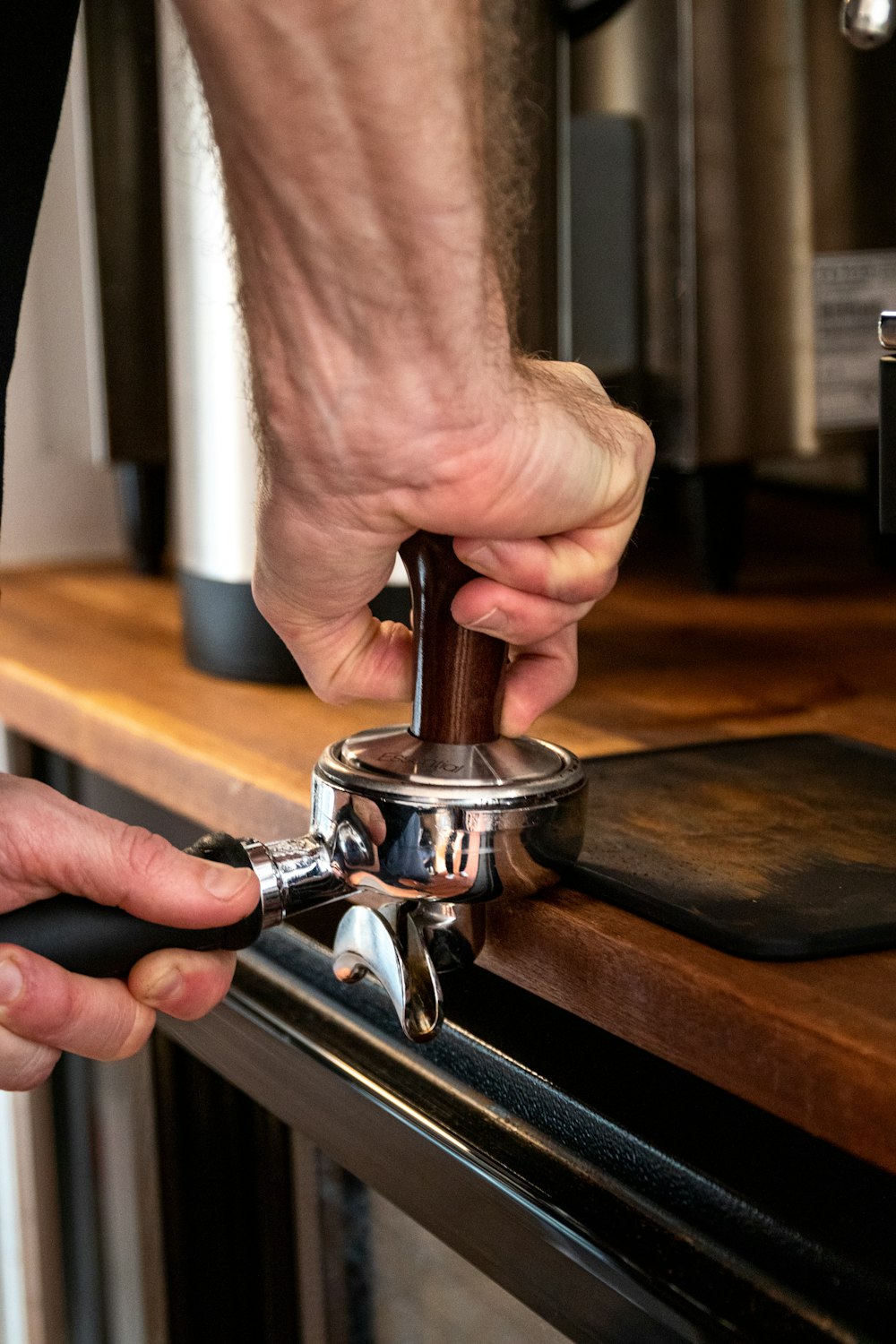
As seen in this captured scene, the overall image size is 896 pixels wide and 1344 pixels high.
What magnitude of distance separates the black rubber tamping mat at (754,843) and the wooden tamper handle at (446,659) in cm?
6

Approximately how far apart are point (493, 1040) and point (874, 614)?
1.50 ft

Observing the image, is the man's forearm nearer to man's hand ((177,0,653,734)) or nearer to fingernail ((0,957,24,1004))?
man's hand ((177,0,653,734))

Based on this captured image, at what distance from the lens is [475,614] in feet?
1.47

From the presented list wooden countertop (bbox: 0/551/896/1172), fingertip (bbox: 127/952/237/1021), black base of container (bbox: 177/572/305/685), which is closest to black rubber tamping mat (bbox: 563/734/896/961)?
wooden countertop (bbox: 0/551/896/1172)

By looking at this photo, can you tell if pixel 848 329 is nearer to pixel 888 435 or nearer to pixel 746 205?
pixel 746 205

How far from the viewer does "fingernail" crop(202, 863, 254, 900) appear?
444 mm

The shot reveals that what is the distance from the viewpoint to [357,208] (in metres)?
0.38

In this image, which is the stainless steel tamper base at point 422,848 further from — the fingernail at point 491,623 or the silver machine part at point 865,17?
the silver machine part at point 865,17

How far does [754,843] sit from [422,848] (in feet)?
0.38

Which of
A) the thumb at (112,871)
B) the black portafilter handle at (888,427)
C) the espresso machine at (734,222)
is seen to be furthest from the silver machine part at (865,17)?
the thumb at (112,871)

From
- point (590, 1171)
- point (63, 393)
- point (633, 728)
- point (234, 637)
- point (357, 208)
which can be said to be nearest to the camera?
point (357, 208)

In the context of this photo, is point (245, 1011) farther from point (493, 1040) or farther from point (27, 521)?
point (27, 521)

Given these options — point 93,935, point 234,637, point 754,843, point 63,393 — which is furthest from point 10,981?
point 63,393

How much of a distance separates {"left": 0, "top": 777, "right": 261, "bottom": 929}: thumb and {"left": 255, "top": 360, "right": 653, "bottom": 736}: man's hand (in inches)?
3.2
